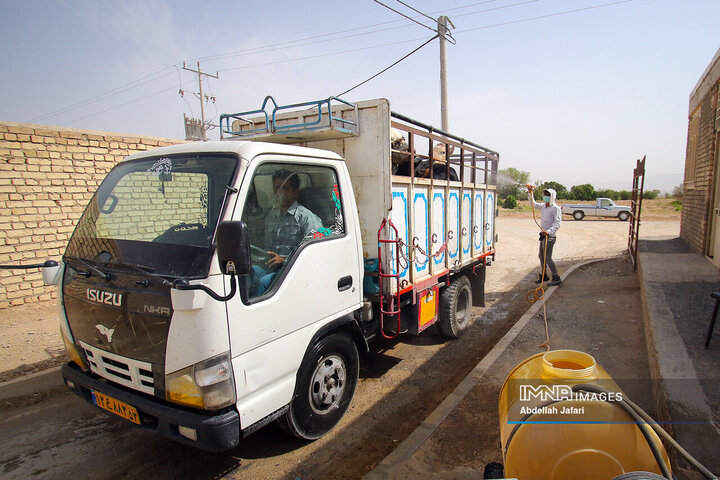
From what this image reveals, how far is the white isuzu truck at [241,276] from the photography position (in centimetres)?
224

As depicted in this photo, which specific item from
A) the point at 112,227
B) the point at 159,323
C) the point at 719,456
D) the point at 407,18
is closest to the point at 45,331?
the point at 112,227

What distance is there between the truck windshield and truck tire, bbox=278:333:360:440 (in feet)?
3.89

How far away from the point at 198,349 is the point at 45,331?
5.00 meters

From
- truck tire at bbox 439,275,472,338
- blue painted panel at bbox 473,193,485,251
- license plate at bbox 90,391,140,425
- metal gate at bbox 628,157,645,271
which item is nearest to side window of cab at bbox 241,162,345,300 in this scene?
license plate at bbox 90,391,140,425

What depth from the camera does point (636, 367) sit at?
13.5 feet

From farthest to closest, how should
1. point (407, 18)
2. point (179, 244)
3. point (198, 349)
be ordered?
1. point (407, 18)
2. point (179, 244)
3. point (198, 349)

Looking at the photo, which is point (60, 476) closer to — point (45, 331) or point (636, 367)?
point (45, 331)

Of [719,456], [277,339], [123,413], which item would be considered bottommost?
[719,456]

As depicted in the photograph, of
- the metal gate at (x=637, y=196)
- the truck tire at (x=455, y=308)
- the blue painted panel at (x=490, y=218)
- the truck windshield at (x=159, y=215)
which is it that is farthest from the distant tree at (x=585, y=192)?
the truck windshield at (x=159, y=215)

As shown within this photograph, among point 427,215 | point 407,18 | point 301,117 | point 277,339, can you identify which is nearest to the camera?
point 277,339

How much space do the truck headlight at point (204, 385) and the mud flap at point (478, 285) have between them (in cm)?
482

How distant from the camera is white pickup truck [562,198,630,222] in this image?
25.7 m

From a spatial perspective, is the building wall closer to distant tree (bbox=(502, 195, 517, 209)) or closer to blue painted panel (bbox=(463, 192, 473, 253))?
blue painted panel (bbox=(463, 192, 473, 253))

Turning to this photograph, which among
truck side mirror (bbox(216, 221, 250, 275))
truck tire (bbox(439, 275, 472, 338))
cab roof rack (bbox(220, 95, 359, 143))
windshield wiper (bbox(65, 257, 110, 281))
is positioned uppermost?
cab roof rack (bbox(220, 95, 359, 143))
